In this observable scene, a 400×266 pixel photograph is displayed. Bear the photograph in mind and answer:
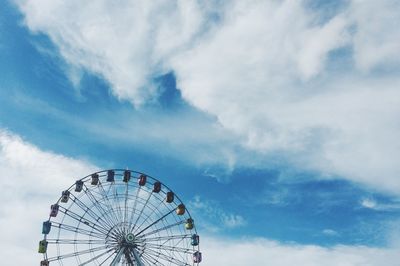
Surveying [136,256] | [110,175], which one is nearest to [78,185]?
[110,175]

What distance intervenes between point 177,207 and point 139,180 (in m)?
6.22

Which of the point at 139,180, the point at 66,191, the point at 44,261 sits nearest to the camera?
the point at 44,261

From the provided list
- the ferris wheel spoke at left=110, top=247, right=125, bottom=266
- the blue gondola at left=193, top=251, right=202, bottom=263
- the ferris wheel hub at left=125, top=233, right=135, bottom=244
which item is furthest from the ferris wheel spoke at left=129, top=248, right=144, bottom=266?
the blue gondola at left=193, top=251, right=202, bottom=263

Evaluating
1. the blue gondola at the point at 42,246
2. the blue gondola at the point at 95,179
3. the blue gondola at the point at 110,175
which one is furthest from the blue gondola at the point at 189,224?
the blue gondola at the point at 42,246

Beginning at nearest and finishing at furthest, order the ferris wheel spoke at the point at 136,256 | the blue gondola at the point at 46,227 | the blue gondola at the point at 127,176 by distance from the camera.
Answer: the blue gondola at the point at 46,227
the ferris wheel spoke at the point at 136,256
the blue gondola at the point at 127,176

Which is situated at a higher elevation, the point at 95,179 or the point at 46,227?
the point at 95,179

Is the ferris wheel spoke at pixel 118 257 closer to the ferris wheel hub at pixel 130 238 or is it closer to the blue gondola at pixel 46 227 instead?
the ferris wheel hub at pixel 130 238

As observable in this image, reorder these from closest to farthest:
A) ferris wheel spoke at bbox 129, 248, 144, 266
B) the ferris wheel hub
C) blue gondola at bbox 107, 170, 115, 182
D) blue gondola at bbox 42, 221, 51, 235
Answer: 1. blue gondola at bbox 42, 221, 51, 235
2. ferris wheel spoke at bbox 129, 248, 144, 266
3. the ferris wheel hub
4. blue gondola at bbox 107, 170, 115, 182

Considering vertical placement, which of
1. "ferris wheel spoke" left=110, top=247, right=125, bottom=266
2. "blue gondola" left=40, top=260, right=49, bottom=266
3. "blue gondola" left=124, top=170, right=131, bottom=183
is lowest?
"blue gondola" left=40, top=260, right=49, bottom=266

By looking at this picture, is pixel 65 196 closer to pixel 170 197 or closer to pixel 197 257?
pixel 170 197

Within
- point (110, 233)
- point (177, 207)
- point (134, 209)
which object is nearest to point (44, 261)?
point (110, 233)

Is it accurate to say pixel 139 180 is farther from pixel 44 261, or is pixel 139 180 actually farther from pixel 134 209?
pixel 44 261

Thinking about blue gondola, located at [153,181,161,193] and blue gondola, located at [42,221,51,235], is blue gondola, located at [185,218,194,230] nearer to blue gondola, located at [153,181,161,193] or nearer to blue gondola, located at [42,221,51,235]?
blue gondola, located at [153,181,161,193]

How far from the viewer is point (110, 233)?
6097cm
